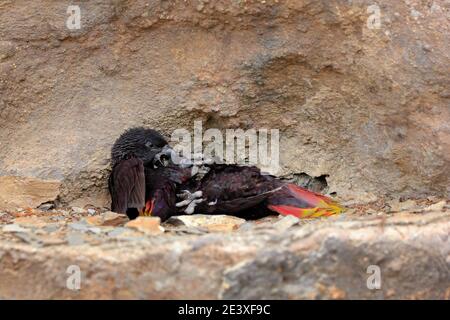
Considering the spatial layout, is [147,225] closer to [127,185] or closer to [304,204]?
[127,185]

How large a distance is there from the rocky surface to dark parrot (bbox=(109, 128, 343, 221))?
104cm

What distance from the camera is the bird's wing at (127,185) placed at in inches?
193

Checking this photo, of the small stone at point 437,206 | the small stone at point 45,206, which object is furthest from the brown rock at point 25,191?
the small stone at point 437,206

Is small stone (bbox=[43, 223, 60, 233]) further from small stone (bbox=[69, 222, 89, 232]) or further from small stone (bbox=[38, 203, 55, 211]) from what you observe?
small stone (bbox=[38, 203, 55, 211])

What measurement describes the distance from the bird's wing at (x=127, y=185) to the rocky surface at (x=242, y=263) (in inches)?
41.1

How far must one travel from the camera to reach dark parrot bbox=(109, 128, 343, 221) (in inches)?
193

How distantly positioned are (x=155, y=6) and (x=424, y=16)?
1660 millimetres

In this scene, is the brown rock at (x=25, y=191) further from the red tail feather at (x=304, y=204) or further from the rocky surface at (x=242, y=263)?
the red tail feather at (x=304, y=204)

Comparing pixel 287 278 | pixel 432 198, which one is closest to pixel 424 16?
pixel 432 198

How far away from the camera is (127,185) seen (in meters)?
4.98

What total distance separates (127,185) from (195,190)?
44 cm

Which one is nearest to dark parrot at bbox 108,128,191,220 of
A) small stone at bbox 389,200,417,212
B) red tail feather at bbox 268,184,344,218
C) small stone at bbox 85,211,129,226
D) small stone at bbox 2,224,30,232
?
small stone at bbox 85,211,129,226

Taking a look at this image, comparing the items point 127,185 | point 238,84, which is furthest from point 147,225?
point 238,84

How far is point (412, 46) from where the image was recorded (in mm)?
4797
